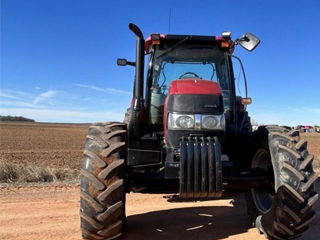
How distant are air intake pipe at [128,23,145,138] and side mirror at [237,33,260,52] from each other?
1396 mm

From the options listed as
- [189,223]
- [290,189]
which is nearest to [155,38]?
[189,223]

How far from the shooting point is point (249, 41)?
4789 millimetres

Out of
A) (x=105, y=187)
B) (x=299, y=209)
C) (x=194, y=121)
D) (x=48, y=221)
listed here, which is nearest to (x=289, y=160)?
(x=299, y=209)

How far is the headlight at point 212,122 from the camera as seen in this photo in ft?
13.9

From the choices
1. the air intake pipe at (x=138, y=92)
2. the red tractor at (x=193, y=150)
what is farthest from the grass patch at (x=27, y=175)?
the air intake pipe at (x=138, y=92)

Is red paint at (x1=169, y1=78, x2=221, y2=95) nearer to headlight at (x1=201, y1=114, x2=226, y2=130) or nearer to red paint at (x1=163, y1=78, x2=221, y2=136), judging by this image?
red paint at (x1=163, y1=78, x2=221, y2=136)

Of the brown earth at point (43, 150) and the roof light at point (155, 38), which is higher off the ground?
the roof light at point (155, 38)

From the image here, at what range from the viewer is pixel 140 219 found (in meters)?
5.21

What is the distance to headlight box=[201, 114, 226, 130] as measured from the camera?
167 inches

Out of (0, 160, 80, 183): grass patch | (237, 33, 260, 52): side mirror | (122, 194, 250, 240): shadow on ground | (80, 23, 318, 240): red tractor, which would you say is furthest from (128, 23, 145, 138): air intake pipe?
(0, 160, 80, 183): grass patch

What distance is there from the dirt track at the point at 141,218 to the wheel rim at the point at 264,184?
35 cm

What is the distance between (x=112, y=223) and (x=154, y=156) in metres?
1.70

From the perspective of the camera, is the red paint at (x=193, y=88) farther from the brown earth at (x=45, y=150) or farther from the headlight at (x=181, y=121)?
the brown earth at (x=45, y=150)

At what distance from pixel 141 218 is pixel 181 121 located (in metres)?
1.79
